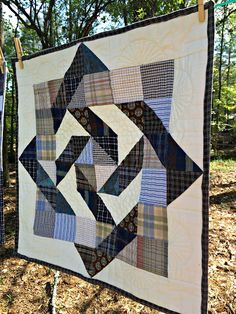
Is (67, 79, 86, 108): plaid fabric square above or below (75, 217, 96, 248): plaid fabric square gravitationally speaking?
above

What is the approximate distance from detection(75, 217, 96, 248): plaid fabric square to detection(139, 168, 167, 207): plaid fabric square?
27cm

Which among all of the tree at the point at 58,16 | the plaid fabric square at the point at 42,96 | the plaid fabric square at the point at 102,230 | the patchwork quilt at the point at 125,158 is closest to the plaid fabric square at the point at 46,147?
the patchwork quilt at the point at 125,158

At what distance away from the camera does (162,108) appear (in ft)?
3.13

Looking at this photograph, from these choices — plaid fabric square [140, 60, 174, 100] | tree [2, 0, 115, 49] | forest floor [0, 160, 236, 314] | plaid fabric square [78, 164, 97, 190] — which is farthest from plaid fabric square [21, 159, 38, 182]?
tree [2, 0, 115, 49]

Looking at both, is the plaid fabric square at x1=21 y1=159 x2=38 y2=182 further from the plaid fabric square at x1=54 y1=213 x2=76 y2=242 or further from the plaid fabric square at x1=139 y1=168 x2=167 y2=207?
the plaid fabric square at x1=139 y1=168 x2=167 y2=207

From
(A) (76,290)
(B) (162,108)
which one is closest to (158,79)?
(B) (162,108)

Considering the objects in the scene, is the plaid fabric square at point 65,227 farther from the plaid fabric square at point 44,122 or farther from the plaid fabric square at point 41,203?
the plaid fabric square at point 44,122

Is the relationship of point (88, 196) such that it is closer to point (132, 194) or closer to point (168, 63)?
point (132, 194)

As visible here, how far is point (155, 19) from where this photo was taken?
0.94 meters

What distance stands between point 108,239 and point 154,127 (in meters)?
0.45

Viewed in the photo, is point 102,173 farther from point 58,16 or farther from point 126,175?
point 58,16

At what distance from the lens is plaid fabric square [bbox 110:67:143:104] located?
1002 mm

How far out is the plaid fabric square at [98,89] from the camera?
107cm

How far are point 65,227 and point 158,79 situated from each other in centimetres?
70
